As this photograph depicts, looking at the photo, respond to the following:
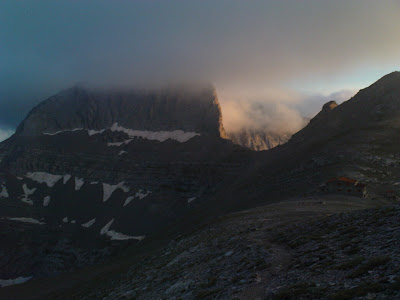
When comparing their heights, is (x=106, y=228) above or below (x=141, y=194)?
below

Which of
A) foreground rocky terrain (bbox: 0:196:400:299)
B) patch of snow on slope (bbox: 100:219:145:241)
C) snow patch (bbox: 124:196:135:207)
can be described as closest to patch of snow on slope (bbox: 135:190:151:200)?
snow patch (bbox: 124:196:135:207)

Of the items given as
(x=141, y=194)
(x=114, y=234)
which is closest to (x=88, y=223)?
(x=114, y=234)

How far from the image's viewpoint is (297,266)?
1628 cm

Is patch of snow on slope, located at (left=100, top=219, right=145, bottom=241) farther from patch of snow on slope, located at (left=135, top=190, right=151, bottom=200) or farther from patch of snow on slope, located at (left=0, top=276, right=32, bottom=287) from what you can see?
patch of snow on slope, located at (left=0, top=276, right=32, bottom=287)

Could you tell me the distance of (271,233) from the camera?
1073 inches

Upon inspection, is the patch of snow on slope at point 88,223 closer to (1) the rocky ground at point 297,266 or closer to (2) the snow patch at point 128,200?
(2) the snow patch at point 128,200

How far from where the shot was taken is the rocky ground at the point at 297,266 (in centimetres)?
1214

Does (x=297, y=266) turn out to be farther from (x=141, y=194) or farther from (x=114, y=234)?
(x=141, y=194)

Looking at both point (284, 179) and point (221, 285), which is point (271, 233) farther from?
point (284, 179)

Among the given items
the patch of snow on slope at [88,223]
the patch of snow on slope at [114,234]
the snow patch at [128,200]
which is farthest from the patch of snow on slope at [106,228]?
the snow patch at [128,200]

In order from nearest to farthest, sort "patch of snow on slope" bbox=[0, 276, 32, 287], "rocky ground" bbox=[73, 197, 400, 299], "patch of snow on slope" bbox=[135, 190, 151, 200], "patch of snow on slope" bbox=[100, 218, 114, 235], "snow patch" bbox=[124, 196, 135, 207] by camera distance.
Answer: "rocky ground" bbox=[73, 197, 400, 299] → "patch of snow on slope" bbox=[0, 276, 32, 287] → "patch of snow on slope" bbox=[100, 218, 114, 235] → "snow patch" bbox=[124, 196, 135, 207] → "patch of snow on slope" bbox=[135, 190, 151, 200]

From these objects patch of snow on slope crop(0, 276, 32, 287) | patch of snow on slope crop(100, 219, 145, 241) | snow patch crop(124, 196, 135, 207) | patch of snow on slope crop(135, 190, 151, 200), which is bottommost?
patch of snow on slope crop(0, 276, 32, 287)

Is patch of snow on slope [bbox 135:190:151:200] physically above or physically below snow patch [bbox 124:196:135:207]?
above

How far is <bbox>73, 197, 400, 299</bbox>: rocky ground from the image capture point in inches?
478
